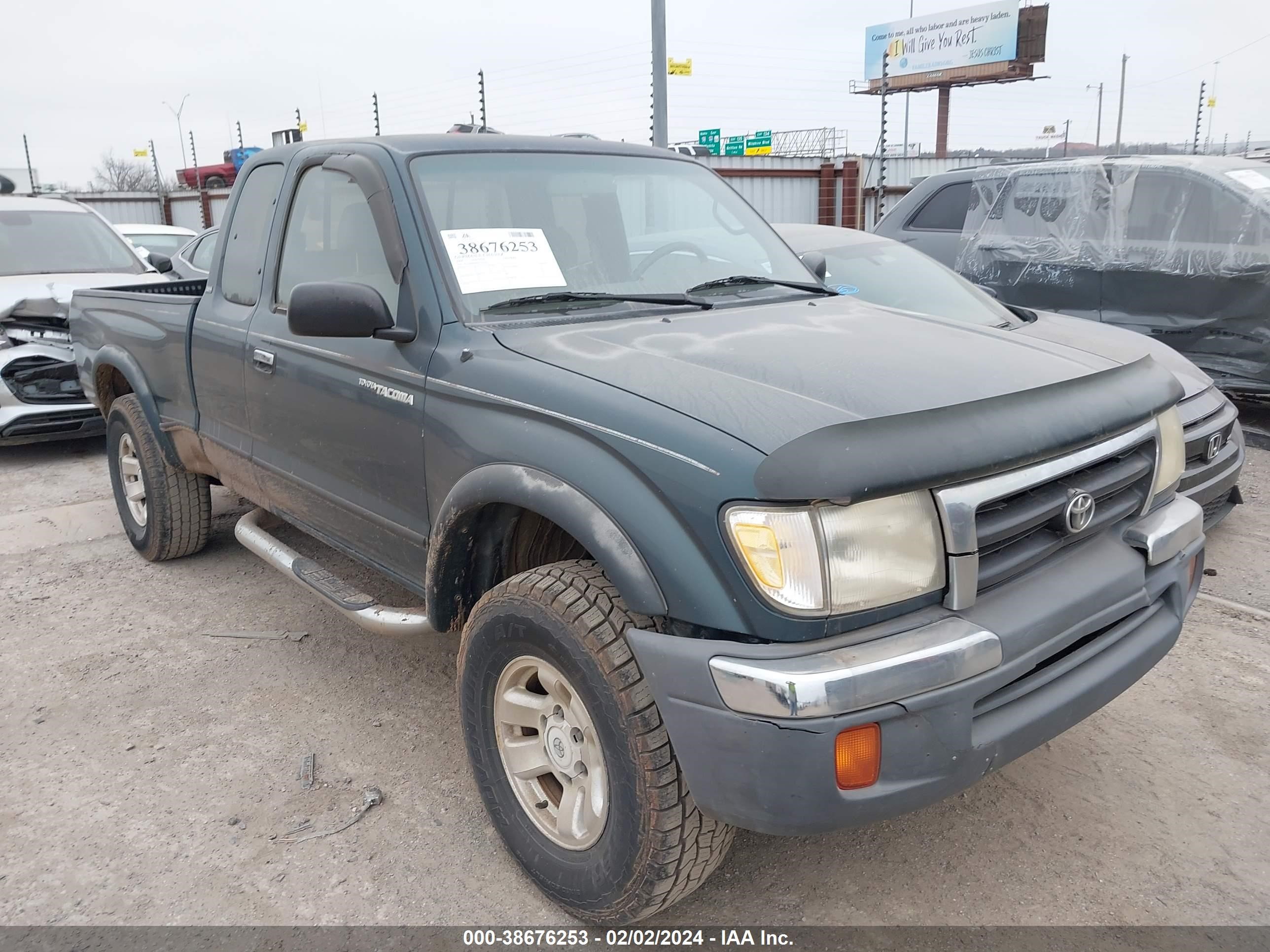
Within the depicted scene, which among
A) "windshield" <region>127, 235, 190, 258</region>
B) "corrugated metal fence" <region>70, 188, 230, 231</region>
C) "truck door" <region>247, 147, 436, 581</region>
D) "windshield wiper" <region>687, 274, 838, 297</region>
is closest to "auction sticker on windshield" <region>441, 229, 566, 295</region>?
"truck door" <region>247, 147, 436, 581</region>

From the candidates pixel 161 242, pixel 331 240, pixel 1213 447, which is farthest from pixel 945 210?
pixel 161 242

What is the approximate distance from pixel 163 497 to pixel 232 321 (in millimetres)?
1257

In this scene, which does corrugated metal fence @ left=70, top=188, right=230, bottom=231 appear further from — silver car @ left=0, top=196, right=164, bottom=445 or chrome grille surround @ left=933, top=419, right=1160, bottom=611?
chrome grille surround @ left=933, top=419, right=1160, bottom=611

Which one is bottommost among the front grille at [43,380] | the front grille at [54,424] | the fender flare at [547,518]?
the front grille at [54,424]

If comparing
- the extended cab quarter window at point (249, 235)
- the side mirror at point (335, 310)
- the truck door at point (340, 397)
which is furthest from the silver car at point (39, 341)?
the side mirror at point (335, 310)

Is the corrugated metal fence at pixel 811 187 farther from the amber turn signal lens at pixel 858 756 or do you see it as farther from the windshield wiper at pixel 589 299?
the amber turn signal lens at pixel 858 756

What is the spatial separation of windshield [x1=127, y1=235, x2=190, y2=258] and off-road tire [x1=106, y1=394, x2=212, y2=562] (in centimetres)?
917

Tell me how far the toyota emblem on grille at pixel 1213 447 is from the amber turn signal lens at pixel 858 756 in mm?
3160

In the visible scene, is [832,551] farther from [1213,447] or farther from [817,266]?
[1213,447]

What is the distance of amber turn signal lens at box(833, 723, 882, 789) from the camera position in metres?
1.82

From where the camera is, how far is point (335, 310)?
263 cm

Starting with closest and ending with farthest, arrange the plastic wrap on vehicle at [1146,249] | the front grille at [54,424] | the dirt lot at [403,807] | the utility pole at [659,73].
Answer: the dirt lot at [403,807], the plastic wrap on vehicle at [1146,249], the front grille at [54,424], the utility pole at [659,73]

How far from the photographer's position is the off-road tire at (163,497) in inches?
179

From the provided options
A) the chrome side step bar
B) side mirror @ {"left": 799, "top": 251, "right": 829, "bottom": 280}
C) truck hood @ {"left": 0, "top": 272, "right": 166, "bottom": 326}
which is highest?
side mirror @ {"left": 799, "top": 251, "right": 829, "bottom": 280}
